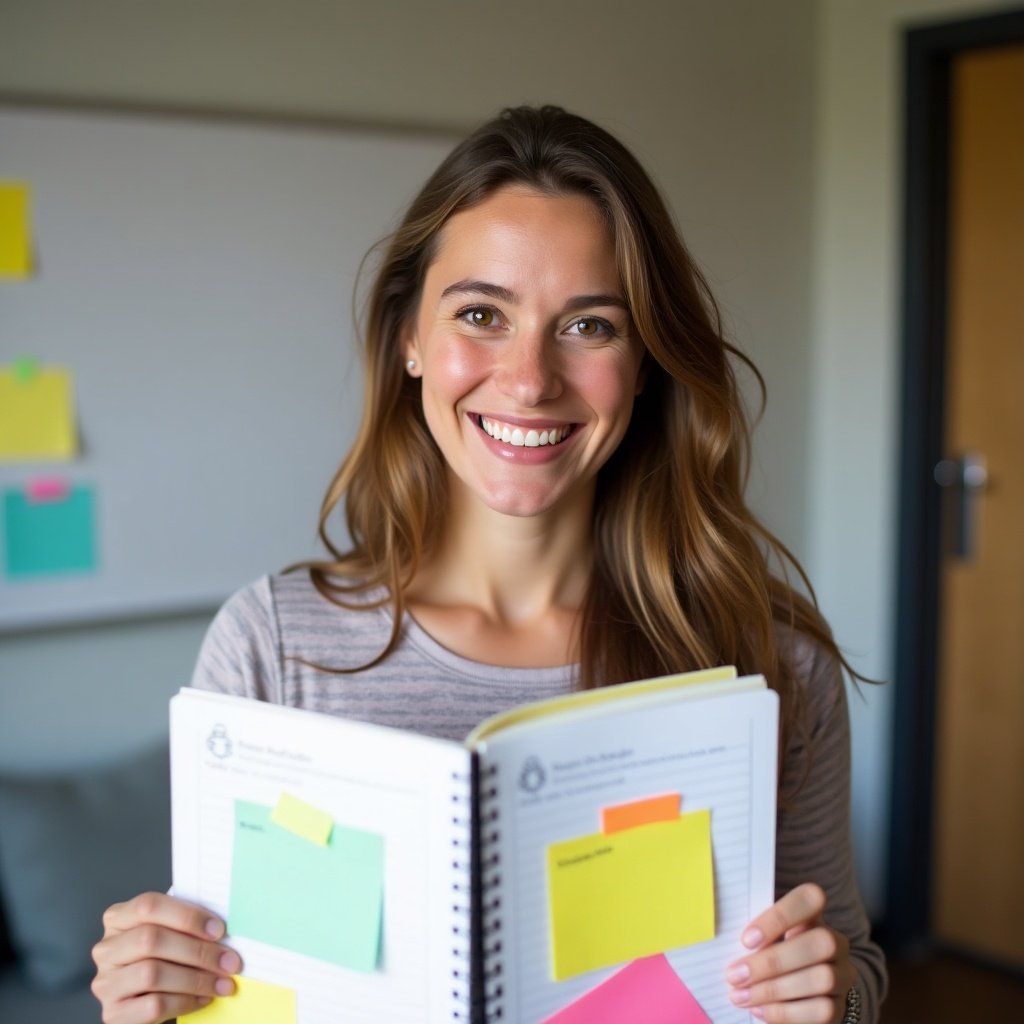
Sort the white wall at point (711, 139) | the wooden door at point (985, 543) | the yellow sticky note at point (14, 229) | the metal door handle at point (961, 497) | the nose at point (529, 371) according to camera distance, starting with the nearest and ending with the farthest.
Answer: the nose at point (529, 371)
the yellow sticky note at point (14, 229)
the white wall at point (711, 139)
the wooden door at point (985, 543)
the metal door handle at point (961, 497)

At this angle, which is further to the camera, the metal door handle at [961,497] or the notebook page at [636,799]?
the metal door handle at [961,497]

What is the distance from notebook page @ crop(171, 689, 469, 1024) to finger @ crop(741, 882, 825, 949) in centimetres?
26

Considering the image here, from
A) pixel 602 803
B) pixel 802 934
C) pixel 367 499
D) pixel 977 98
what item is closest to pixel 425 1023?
pixel 602 803

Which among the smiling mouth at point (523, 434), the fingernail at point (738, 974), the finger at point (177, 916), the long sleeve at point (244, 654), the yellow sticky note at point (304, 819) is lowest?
the fingernail at point (738, 974)

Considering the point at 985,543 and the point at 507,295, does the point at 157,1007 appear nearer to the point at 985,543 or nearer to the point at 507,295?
the point at 507,295

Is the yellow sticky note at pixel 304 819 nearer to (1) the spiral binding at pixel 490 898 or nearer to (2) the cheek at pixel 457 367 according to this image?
(1) the spiral binding at pixel 490 898

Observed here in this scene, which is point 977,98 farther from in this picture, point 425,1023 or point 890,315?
point 425,1023

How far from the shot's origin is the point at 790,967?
3.36 ft

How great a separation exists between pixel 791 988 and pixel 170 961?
51 centimetres

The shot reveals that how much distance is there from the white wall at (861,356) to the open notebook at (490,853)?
2.34 m

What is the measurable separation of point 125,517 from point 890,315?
1.95 metres

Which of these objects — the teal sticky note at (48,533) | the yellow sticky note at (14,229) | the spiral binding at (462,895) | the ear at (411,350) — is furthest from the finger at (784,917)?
the yellow sticky note at (14,229)

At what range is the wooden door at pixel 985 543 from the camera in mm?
3016

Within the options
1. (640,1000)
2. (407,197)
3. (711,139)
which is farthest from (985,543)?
(640,1000)
